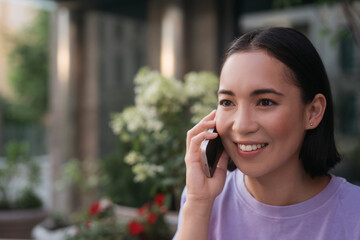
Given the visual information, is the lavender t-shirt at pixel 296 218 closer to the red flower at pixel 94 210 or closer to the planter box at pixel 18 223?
the red flower at pixel 94 210

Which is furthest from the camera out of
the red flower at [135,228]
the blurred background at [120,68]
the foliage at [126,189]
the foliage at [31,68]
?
the foliage at [31,68]

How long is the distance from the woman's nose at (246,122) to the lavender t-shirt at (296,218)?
271 millimetres

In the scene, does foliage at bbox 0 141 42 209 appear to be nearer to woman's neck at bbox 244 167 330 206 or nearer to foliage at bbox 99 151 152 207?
foliage at bbox 99 151 152 207

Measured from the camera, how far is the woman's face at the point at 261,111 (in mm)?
1263

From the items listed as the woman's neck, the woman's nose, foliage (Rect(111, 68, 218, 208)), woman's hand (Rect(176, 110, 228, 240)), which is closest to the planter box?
foliage (Rect(111, 68, 218, 208))

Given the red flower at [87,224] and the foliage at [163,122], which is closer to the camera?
the foliage at [163,122]

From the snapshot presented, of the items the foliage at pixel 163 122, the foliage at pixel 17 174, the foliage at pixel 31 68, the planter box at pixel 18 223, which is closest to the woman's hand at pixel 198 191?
the foliage at pixel 163 122

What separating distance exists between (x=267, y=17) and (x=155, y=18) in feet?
5.10

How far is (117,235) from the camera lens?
3098 millimetres

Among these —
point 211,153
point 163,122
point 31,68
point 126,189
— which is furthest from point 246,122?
point 31,68

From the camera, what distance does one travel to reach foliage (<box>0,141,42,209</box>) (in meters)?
6.00

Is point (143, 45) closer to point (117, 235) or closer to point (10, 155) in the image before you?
point (10, 155)

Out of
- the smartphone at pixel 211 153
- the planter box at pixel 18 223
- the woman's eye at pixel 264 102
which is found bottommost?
the planter box at pixel 18 223

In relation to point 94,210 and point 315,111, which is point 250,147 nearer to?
point 315,111
